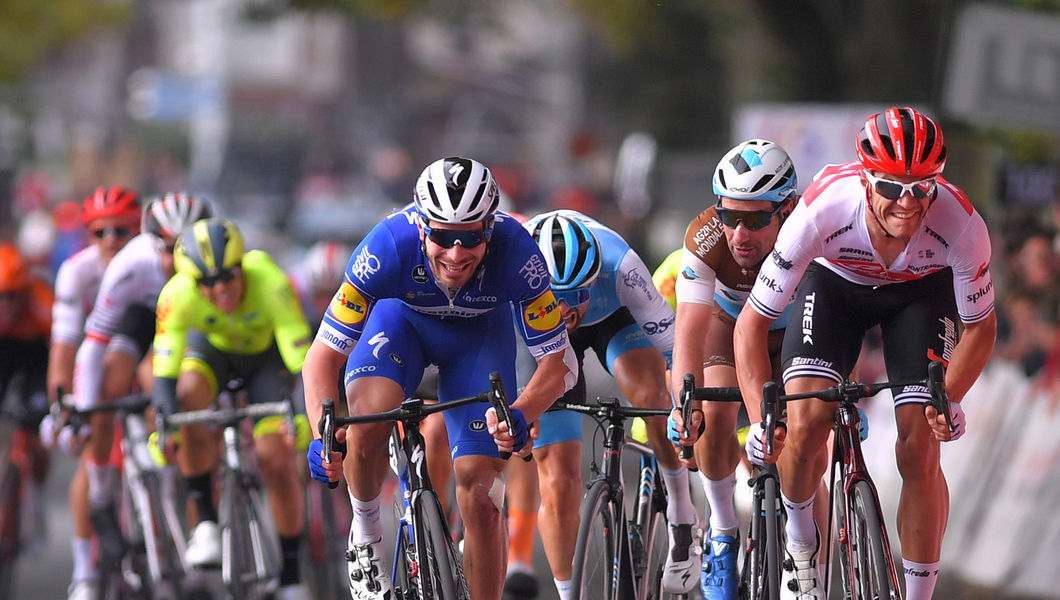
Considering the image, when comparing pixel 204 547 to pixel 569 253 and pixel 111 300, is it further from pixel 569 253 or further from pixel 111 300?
pixel 569 253

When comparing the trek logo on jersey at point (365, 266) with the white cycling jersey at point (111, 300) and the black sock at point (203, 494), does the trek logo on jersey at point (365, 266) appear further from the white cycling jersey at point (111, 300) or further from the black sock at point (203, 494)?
the white cycling jersey at point (111, 300)

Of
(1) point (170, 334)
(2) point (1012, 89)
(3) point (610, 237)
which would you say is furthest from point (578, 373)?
(2) point (1012, 89)

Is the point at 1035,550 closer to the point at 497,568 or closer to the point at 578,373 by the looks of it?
the point at 578,373

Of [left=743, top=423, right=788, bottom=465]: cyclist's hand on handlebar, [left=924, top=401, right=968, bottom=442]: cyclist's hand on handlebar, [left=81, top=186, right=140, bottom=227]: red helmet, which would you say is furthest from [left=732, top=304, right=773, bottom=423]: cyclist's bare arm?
[left=81, top=186, right=140, bottom=227]: red helmet

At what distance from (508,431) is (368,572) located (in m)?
1.01

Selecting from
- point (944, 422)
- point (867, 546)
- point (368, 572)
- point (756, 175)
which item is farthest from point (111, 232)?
point (944, 422)

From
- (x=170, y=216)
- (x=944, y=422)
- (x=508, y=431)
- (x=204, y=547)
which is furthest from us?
(x=170, y=216)

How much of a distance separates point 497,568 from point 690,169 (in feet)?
55.0

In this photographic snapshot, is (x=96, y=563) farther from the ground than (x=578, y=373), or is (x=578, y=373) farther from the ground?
(x=578, y=373)

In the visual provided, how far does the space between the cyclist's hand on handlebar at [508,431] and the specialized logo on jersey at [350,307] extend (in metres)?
0.77

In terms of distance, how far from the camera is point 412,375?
683 centimetres

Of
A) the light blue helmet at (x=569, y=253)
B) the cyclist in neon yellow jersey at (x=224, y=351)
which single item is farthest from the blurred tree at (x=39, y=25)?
the light blue helmet at (x=569, y=253)

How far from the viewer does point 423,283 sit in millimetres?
6586

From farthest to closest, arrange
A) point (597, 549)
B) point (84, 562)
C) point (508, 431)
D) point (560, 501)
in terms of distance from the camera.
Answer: point (84, 562) < point (560, 501) < point (597, 549) < point (508, 431)
